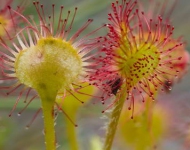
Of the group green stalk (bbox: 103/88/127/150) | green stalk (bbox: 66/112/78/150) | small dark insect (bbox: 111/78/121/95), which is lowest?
green stalk (bbox: 66/112/78/150)

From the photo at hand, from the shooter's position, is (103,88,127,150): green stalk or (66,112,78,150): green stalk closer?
(103,88,127,150): green stalk

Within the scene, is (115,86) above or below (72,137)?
above

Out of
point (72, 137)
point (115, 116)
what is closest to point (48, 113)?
point (115, 116)

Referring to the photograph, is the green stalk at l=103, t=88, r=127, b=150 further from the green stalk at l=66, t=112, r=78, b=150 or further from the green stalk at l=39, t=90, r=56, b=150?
the green stalk at l=66, t=112, r=78, b=150

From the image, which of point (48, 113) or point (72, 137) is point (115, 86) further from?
point (72, 137)

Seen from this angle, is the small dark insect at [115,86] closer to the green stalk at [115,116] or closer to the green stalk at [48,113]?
the green stalk at [115,116]

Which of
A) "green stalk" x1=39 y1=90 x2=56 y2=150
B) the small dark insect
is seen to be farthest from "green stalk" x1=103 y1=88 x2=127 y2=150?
"green stalk" x1=39 y1=90 x2=56 y2=150

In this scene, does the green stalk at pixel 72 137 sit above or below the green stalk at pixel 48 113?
below

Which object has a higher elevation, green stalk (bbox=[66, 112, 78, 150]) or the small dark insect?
the small dark insect

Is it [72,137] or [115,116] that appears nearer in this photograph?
[115,116]

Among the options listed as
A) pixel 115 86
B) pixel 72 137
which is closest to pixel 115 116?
pixel 115 86

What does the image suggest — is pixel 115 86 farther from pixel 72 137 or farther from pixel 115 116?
pixel 72 137

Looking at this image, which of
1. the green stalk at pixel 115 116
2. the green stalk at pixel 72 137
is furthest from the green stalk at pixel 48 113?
the green stalk at pixel 72 137
